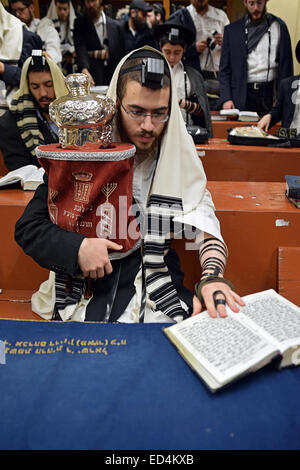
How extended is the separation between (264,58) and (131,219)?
9.49ft

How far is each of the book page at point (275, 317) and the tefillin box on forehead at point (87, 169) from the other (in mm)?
382

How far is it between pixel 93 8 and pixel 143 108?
302cm

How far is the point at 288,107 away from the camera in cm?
281

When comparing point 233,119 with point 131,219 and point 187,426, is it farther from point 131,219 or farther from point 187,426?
point 187,426

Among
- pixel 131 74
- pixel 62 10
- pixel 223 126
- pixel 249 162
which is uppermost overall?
pixel 62 10

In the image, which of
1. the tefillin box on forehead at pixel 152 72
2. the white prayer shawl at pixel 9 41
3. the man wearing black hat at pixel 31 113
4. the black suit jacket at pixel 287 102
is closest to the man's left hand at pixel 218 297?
the tefillin box on forehead at pixel 152 72

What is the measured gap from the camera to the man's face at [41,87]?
1923mm

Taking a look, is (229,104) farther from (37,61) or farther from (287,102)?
(37,61)

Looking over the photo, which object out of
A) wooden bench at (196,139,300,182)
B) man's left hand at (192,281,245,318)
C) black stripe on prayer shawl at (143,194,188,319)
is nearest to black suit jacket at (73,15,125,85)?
wooden bench at (196,139,300,182)

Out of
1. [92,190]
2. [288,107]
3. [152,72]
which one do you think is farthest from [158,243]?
[288,107]

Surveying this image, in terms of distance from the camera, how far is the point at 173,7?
5250 millimetres

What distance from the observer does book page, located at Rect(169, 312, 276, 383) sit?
0.71 meters

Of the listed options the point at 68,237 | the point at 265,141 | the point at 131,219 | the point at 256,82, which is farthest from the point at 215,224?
the point at 256,82

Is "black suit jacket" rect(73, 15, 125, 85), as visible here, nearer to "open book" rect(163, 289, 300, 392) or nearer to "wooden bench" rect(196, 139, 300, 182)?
"wooden bench" rect(196, 139, 300, 182)
